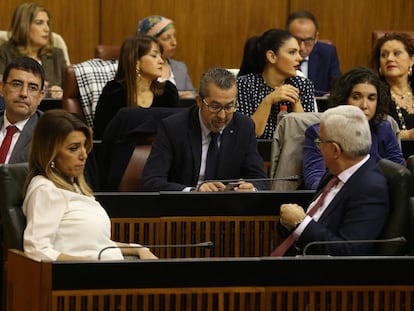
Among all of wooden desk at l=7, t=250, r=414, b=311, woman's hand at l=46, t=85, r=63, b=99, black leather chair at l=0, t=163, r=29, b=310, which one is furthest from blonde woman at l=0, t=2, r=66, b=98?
wooden desk at l=7, t=250, r=414, b=311

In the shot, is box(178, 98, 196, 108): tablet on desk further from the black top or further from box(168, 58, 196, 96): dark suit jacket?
box(168, 58, 196, 96): dark suit jacket

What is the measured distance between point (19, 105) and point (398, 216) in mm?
1890

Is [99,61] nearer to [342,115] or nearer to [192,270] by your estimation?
[342,115]

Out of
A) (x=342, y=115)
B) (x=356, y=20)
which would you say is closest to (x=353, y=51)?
(x=356, y=20)

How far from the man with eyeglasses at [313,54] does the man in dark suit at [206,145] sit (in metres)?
2.70

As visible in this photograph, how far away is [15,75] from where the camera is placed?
17.5 feet

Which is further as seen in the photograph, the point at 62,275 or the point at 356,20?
the point at 356,20

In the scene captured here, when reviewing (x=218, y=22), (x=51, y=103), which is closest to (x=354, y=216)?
(x=51, y=103)

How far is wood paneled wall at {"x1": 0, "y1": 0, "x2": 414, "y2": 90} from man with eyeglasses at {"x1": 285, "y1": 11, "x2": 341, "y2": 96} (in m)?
1.24

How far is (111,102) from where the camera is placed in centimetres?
618

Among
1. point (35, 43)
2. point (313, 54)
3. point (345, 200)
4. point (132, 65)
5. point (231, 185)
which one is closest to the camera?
point (345, 200)

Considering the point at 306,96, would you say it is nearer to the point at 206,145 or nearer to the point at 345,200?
the point at 206,145

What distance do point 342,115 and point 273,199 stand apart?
1.65 feet

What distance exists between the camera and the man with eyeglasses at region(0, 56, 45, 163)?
515 cm
